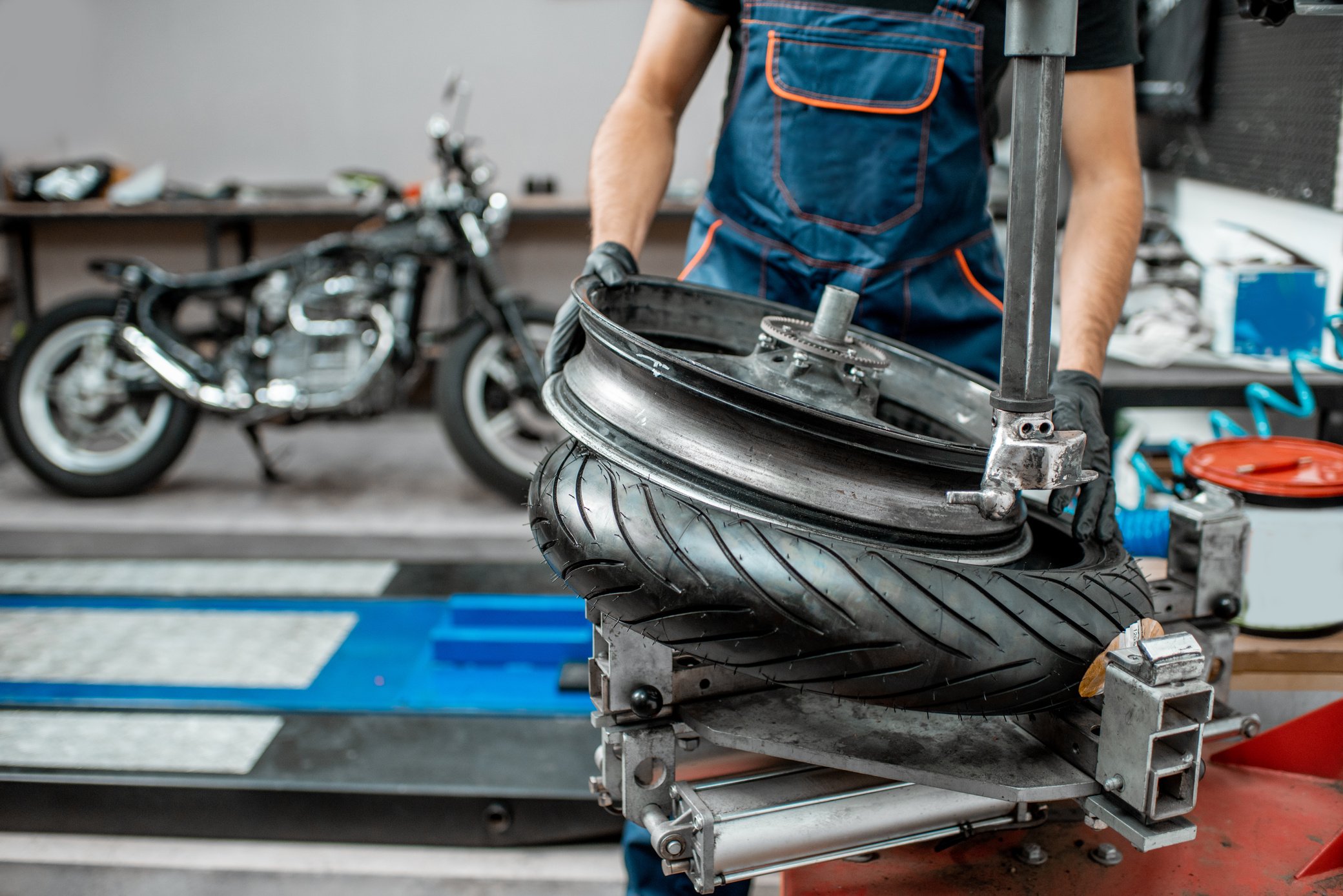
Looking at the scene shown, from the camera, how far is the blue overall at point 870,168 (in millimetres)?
1249

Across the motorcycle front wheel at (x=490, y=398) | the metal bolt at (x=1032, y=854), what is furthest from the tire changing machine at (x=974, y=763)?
the motorcycle front wheel at (x=490, y=398)

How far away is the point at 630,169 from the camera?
134 centimetres

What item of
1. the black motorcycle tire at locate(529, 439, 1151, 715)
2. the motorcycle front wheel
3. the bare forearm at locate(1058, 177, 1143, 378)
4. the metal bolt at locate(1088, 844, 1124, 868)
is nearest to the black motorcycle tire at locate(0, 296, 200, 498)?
the motorcycle front wheel

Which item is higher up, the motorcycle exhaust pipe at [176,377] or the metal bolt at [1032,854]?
the metal bolt at [1032,854]

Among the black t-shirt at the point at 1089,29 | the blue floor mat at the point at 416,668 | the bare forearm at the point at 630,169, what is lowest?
the blue floor mat at the point at 416,668

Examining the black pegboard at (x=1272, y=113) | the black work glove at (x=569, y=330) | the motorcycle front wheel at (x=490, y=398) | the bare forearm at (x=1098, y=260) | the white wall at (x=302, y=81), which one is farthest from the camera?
the white wall at (x=302, y=81)

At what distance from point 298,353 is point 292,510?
0.50m

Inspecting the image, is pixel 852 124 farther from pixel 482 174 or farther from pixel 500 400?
pixel 482 174

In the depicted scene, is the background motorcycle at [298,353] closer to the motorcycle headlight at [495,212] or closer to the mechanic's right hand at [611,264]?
the motorcycle headlight at [495,212]

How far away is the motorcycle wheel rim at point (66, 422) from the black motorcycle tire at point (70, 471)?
1 cm

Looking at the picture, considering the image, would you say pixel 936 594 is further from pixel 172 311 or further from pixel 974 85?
pixel 172 311

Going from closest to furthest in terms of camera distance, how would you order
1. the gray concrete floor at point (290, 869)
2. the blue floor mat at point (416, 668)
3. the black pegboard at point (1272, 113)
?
the gray concrete floor at point (290, 869) → the blue floor mat at point (416, 668) → the black pegboard at point (1272, 113)

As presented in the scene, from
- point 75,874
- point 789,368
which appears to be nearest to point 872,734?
point 789,368

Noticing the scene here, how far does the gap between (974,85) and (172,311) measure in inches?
117
